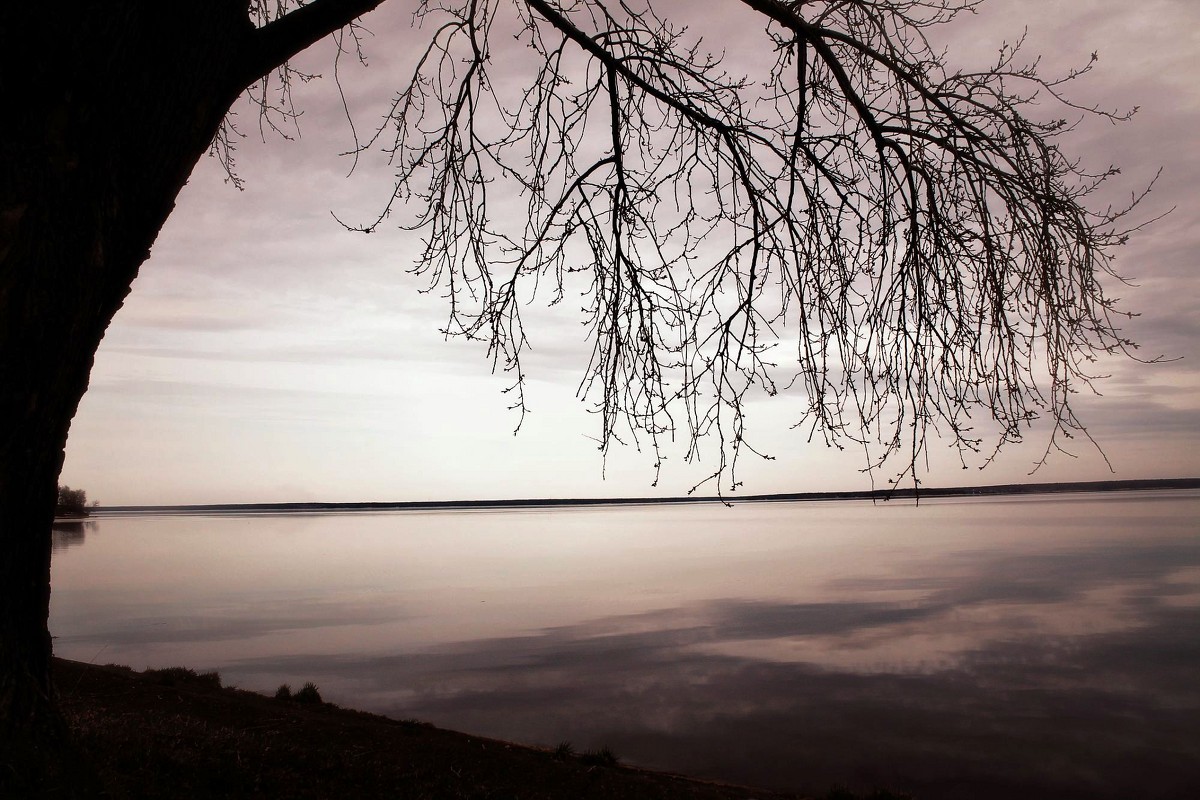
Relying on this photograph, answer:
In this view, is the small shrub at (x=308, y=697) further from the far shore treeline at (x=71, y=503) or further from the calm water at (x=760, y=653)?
the far shore treeline at (x=71, y=503)

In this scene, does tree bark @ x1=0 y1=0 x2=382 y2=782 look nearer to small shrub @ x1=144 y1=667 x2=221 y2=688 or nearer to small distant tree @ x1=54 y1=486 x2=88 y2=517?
small shrub @ x1=144 y1=667 x2=221 y2=688

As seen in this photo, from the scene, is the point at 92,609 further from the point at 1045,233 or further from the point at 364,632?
the point at 1045,233

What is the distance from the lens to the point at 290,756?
6.53 metres

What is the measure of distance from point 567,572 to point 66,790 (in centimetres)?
3144

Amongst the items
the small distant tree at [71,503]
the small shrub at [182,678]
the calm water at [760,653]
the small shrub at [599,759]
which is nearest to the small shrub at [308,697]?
the small shrub at [182,678]

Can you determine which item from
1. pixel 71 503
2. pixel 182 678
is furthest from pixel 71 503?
pixel 182 678

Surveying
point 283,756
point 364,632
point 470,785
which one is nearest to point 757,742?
point 470,785

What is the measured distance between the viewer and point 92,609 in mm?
25656

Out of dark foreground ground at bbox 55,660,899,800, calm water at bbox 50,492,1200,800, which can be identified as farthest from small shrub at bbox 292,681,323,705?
calm water at bbox 50,492,1200,800

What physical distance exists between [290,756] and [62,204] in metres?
5.10

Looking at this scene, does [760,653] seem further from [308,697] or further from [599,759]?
[308,697]

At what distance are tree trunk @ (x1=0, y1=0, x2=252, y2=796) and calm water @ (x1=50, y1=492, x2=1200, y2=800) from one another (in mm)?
8704

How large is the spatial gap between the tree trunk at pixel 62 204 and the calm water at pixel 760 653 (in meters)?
8.70

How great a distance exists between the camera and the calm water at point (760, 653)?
11.3m
